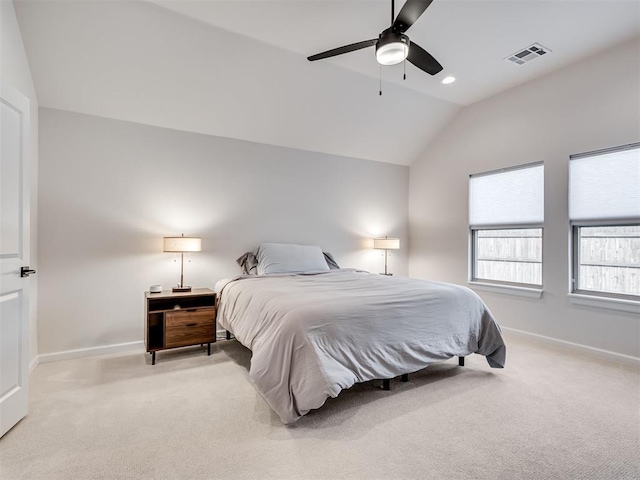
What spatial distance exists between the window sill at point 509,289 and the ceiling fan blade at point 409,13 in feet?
10.9

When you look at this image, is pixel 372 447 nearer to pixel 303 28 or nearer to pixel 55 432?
pixel 55 432

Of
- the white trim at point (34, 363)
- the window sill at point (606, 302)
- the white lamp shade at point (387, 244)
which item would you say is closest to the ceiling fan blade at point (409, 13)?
the white lamp shade at point (387, 244)

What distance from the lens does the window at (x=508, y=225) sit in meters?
3.91

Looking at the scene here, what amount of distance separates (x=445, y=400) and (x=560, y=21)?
342 centimetres

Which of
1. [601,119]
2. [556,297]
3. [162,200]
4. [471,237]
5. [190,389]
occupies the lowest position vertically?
[190,389]

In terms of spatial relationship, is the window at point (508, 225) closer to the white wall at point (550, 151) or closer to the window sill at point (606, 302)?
the white wall at point (550, 151)

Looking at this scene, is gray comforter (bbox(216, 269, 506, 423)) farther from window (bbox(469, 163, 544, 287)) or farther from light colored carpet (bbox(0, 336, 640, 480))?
window (bbox(469, 163, 544, 287))

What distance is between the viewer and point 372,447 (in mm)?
1770

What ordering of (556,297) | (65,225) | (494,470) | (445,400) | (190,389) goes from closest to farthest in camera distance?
(494,470), (445,400), (190,389), (65,225), (556,297)

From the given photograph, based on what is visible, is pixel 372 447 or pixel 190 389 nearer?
Answer: pixel 372 447

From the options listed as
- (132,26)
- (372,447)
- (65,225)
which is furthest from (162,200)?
(372,447)

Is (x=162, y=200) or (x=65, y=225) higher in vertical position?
(x=162, y=200)

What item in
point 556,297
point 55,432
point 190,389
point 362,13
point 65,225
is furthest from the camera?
point 556,297

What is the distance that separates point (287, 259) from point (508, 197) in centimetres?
300
